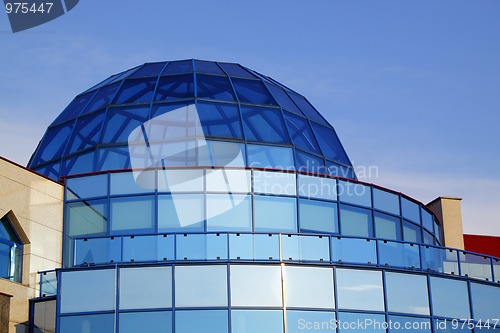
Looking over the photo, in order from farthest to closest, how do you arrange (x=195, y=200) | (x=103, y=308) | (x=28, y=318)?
(x=195, y=200) < (x=28, y=318) < (x=103, y=308)

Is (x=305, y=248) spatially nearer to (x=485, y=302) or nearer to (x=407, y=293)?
(x=407, y=293)

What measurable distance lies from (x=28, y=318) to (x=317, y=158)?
44.7ft

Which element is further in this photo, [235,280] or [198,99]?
[198,99]

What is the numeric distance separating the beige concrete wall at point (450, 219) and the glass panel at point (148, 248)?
16.8 metres

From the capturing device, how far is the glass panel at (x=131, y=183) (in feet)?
121

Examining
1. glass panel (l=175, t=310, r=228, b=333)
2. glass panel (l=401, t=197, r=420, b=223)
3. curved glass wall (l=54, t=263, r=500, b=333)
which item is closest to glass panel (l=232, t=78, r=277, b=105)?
glass panel (l=401, t=197, r=420, b=223)

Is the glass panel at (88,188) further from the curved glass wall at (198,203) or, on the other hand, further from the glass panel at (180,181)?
the glass panel at (180,181)

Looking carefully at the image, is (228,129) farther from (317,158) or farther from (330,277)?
(330,277)

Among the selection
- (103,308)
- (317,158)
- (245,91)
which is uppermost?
(245,91)

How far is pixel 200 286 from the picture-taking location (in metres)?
31.8

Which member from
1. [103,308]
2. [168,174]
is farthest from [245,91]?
[103,308]

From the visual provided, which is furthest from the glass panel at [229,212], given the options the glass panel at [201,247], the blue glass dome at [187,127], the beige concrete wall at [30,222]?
the beige concrete wall at [30,222]

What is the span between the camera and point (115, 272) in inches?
1262

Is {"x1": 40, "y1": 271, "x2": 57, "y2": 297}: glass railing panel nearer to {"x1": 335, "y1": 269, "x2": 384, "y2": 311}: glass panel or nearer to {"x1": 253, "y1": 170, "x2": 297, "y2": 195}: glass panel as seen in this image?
{"x1": 253, "y1": 170, "x2": 297, "y2": 195}: glass panel
